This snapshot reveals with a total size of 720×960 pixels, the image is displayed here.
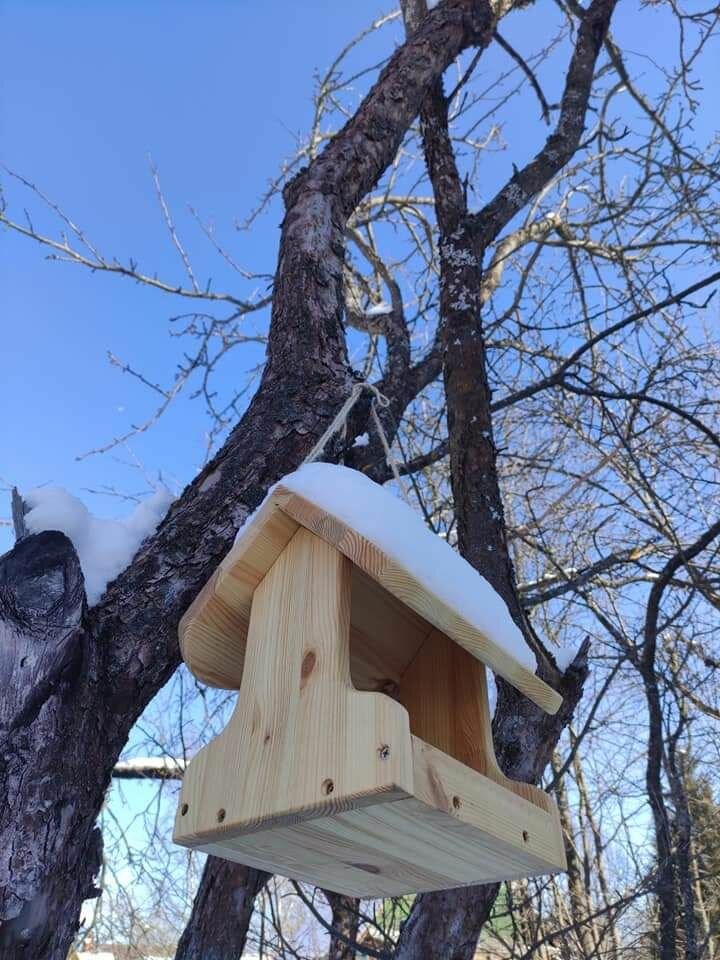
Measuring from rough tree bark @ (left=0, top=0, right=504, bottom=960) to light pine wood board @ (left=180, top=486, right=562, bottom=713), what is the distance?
0.11 m

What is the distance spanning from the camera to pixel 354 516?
1068mm

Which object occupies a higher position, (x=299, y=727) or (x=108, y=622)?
(x=108, y=622)

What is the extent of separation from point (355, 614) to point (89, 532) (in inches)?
19.7

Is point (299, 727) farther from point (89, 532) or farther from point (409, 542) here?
point (89, 532)

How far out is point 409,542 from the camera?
1044 millimetres

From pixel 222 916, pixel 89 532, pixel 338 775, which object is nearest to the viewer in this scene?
pixel 338 775

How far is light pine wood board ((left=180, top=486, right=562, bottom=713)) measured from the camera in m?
1.01

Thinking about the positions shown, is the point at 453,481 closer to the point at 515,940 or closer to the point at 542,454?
the point at 515,940

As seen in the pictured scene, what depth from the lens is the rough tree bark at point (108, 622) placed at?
1034 millimetres

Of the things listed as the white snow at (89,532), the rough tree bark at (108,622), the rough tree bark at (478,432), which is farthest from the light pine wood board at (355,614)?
the rough tree bark at (478,432)

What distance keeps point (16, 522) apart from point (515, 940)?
2.61 m

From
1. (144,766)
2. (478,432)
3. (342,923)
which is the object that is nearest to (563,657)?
(478,432)

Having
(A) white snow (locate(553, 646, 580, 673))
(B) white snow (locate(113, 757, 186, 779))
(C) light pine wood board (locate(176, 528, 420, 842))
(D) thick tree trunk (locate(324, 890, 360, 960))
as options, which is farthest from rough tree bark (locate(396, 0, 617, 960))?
(B) white snow (locate(113, 757, 186, 779))

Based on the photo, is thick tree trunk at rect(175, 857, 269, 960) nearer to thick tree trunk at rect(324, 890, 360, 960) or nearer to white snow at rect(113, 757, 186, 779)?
thick tree trunk at rect(324, 890, 360, 960)
